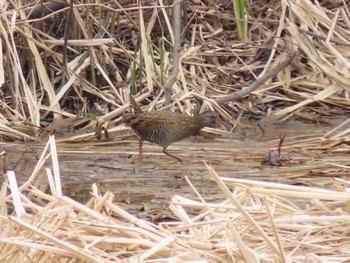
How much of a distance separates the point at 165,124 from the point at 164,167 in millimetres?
464

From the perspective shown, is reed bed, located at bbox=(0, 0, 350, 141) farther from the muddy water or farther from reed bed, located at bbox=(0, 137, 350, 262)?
reed bed, located at bbox=(0, 137, 350, 262)

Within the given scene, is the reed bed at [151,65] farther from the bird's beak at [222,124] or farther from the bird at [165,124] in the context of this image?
the bird at [165,124]

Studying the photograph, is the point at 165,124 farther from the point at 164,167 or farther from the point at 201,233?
the point at 201,233

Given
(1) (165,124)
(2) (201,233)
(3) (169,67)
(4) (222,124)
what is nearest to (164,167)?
(1) (165,124)

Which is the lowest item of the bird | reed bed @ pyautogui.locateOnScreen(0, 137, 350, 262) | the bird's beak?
the bird's beak

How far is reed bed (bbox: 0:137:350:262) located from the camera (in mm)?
3543

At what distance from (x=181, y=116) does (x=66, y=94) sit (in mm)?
1202

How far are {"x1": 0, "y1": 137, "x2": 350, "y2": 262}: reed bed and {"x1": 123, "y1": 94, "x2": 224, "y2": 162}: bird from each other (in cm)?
364

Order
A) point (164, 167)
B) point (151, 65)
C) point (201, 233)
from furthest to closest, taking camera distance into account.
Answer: point (151, 65)
point (164, 167)
point (201, 233)

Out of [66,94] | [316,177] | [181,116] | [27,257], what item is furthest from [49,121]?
[27,257]

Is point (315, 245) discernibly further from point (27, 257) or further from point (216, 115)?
point (216, 115)

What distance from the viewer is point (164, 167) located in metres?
7.47

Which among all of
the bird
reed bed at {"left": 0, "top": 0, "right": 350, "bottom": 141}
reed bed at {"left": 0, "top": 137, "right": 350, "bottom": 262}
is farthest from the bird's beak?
reed bed at {"left": 0, "top": 137, "right": 350, "bottom": 262}

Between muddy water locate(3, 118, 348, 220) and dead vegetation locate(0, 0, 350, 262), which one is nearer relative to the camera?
muddy water locate(3, 118, 348, 220)
